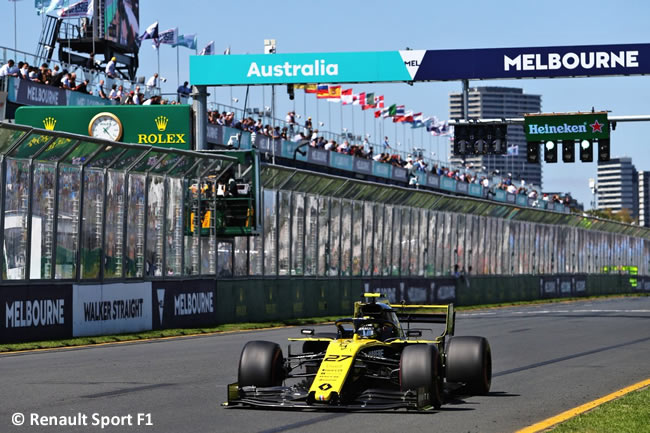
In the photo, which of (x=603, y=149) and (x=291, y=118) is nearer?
(x=603, y=149)

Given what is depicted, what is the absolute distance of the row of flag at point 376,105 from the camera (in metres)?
61.4

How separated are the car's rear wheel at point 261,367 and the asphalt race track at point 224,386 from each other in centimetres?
43

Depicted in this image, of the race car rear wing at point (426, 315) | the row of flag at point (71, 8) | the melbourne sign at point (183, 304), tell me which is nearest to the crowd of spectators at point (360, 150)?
the row of flag at point (71, 8)

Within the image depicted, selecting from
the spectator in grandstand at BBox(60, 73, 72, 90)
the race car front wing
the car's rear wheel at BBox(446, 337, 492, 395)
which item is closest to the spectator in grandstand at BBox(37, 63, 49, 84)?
the spectator in grandstand at BBox(60, 73, 72, 90)

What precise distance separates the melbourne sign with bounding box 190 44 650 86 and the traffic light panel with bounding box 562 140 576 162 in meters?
3.55

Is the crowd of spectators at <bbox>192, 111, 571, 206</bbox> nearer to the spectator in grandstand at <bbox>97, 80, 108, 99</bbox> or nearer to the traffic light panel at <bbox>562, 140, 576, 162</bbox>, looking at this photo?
the spectator in grandstand at <bbox>97, 80, 108, 99</bbox>

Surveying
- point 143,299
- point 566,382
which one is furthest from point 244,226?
point 566,382

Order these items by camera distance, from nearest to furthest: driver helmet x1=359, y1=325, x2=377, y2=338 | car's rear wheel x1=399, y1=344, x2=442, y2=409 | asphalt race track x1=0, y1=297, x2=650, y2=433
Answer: asphalt race track x1=0, y1=297, x2=650, y2=433
car's rear wheel x1=399, y1=344, x2=442, y2=409
driver helmet x1=359, y1=325, x2=377, y2=338

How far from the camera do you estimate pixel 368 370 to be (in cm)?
1113

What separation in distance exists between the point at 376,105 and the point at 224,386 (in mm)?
59981

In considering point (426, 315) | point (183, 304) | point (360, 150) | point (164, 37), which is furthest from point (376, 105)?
point (426, 315)

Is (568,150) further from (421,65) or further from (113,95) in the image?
(113,95)

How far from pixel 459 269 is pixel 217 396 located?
37027mm

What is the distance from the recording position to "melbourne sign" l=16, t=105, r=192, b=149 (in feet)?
106
